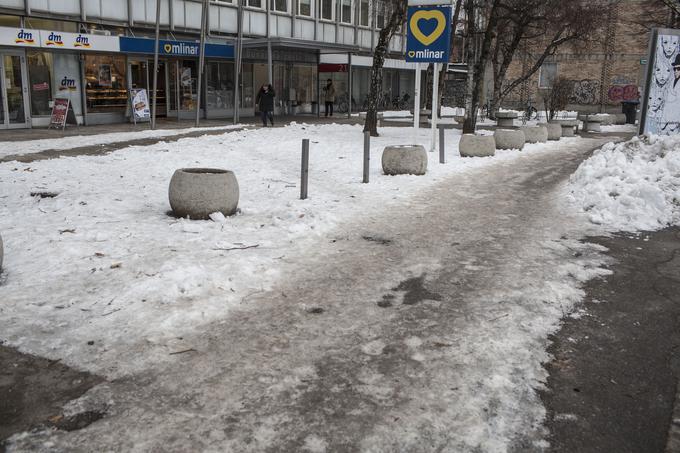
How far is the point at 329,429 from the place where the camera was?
350 centimetres

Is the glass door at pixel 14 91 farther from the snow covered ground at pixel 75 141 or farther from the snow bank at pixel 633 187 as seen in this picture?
the snow bank at pixel 633 187

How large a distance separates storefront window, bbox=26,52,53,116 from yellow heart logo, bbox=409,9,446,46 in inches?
537

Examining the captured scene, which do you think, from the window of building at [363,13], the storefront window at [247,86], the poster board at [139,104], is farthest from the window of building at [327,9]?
the poster board at [139,104]

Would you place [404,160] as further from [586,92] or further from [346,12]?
[586,92]

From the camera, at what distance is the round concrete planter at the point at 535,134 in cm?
2206

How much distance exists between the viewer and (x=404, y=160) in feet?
42.3

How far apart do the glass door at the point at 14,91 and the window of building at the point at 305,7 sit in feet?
54.3

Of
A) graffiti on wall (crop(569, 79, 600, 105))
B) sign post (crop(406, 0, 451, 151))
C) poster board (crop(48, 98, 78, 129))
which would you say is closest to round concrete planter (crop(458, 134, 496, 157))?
sign post (crop(406, 0, 451, 151))

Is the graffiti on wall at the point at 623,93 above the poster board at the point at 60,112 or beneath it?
above

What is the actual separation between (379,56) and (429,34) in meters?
4.96

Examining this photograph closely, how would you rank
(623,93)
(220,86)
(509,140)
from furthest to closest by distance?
(623,93), (220,86), (509,140)

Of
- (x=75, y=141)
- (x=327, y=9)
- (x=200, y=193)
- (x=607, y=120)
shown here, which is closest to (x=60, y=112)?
(x=75, y=141)

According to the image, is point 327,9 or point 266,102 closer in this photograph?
point 266,102

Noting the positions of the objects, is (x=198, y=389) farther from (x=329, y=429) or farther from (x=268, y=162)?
(x=268, y=162)
